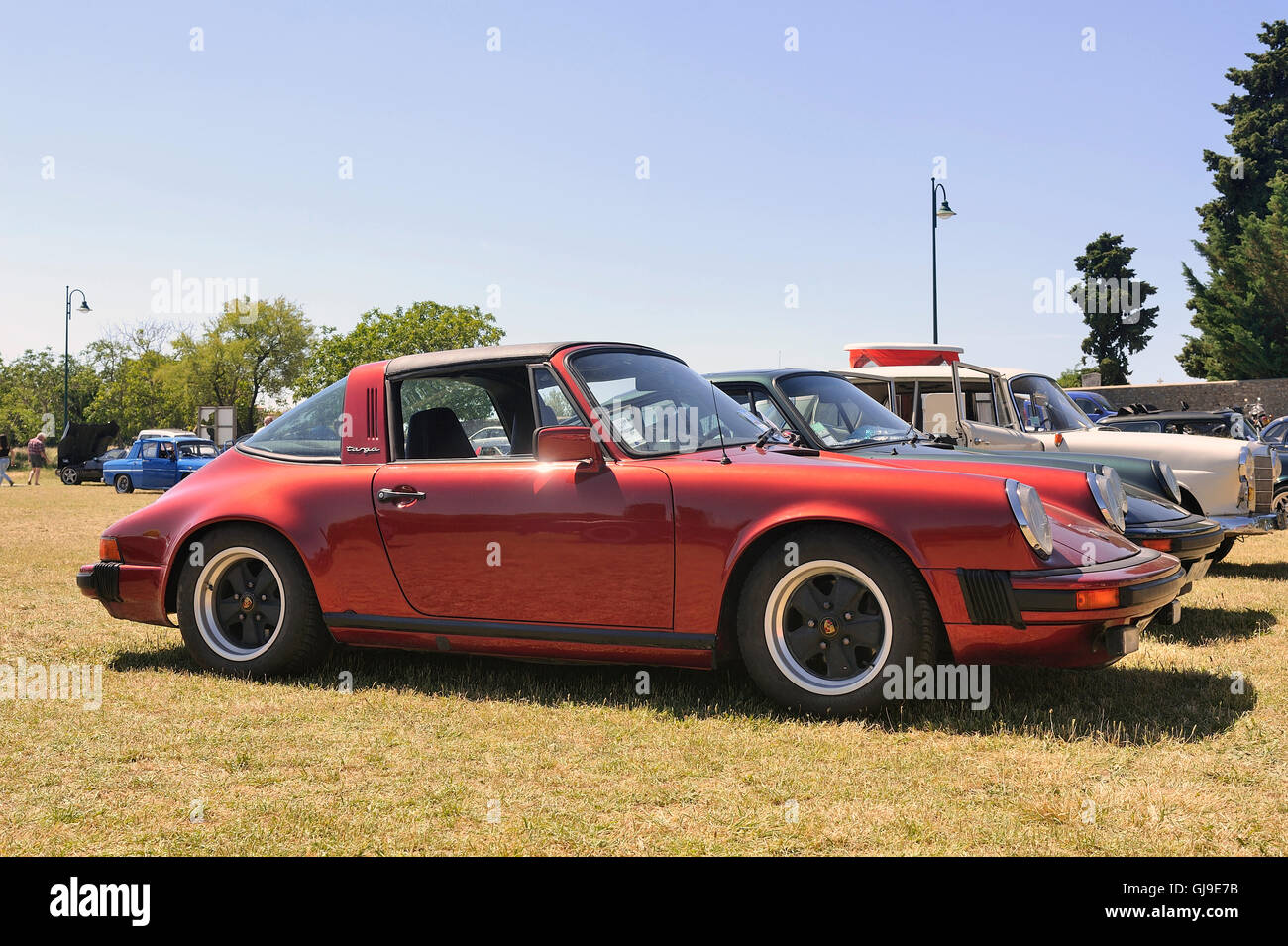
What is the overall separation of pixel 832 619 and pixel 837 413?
2598 millimetres

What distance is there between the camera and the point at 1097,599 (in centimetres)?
399

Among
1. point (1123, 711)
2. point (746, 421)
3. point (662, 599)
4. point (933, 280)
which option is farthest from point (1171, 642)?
point (933, 280)

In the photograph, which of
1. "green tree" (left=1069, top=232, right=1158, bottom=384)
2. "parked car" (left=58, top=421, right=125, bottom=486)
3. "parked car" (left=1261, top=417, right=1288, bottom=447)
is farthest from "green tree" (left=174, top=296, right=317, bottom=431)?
"parked car" (left=1261, top=417, right=1288, bottom=447)

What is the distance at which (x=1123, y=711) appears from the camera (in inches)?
171

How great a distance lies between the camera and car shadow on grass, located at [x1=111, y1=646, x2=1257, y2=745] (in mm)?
4148

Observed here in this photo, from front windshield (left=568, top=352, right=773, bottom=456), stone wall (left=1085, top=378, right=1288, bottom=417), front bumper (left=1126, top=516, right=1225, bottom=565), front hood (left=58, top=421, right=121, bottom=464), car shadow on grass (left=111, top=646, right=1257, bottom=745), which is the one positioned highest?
stone wall (left=1085, top=378, right=1288, bottom=417)

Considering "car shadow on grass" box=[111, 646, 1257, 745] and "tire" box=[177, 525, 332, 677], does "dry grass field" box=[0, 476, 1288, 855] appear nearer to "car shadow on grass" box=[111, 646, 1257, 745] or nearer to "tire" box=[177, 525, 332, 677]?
"car shadow on grass" box=[111, 646, 1257, 745]

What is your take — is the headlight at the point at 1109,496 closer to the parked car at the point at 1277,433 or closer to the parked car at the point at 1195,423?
the parked car at the point at 1195,423

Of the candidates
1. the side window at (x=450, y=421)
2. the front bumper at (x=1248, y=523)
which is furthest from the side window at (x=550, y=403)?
the front bumper at (x=1248, y=523)

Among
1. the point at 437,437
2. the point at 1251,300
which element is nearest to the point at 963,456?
the point at 437,437

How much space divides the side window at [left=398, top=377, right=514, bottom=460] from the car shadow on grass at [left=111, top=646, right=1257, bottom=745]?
1093mm

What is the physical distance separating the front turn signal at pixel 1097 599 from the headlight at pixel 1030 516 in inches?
8.1

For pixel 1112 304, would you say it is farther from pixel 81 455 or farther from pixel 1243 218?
pixel 81 455
